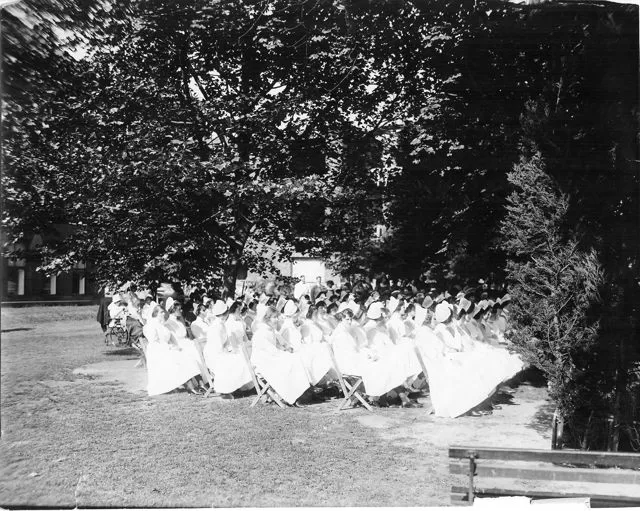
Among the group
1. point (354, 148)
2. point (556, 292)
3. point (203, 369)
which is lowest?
point (203, 369)

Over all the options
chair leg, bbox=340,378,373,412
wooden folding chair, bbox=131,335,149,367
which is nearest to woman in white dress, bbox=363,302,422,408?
chair leg, bbox=340,378,373,412

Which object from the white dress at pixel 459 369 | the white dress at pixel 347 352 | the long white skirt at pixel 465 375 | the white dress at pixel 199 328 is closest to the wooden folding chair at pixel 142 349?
the white dress at pixel 199 328

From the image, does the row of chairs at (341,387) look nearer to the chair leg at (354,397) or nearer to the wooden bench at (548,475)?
the chair leg at (354,397)

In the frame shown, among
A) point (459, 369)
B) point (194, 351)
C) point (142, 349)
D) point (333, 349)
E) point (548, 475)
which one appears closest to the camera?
point (548, 475)

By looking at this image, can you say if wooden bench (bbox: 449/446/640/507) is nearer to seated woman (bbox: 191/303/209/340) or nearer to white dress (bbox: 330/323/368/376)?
white dress (bbox: 330/323/368/376)

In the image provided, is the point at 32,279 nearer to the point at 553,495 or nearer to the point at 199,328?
the point at 199,328

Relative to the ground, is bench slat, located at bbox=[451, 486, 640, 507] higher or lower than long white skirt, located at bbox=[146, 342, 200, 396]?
lower

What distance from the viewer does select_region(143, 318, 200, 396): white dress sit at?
28.3 ft

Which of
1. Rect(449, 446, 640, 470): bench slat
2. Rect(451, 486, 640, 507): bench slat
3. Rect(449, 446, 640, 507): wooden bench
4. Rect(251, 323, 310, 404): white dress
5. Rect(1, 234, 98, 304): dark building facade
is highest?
Rect(1, 234, 98, 304): dark building facade

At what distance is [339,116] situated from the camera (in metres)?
8.24

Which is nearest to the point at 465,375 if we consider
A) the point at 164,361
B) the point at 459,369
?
the point at 459,369

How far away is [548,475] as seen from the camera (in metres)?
5.23

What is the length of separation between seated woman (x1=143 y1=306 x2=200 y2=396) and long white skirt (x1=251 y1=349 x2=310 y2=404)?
113 centimetres

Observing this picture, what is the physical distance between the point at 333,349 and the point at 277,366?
93 cm
